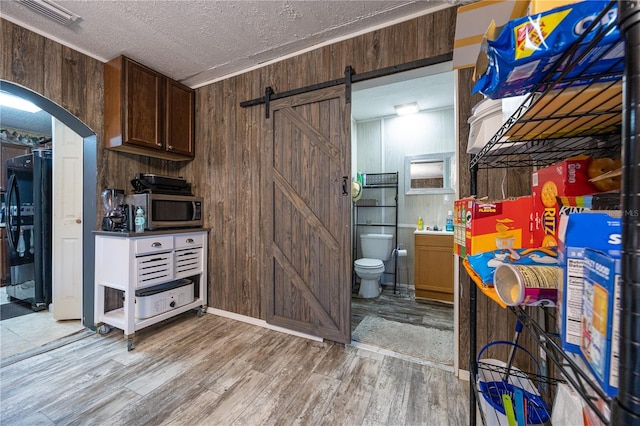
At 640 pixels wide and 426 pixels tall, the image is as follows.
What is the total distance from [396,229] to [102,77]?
3652mm

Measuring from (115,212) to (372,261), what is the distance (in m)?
2.74

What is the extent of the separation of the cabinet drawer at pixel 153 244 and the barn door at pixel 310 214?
2.93ft

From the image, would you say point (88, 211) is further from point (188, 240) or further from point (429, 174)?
point (429, 174)

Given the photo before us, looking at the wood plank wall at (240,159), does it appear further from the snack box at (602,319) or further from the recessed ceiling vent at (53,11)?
the snack box at (602,319)

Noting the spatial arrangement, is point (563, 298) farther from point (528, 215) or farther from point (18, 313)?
point (18, 313)

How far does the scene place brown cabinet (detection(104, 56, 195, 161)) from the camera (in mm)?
2152

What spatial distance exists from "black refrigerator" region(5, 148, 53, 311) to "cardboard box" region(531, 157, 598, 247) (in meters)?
4.04

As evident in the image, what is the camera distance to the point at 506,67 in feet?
1.56

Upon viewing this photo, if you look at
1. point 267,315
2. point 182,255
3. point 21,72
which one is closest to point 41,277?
point 182,255

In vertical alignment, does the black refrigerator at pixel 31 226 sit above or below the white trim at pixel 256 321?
above

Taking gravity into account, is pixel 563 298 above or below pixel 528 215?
below

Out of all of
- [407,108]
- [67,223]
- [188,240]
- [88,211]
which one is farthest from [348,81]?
[67,223]

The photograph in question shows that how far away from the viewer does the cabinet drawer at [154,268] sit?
6.61 ft

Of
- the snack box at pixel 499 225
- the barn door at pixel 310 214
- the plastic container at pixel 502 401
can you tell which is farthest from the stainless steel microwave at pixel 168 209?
the plastic container at pixel 502 401
